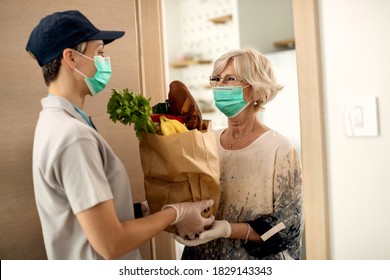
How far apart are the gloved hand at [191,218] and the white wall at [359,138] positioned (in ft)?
1.17

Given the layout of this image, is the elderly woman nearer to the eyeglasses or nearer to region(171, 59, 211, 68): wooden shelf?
the eyeglasses

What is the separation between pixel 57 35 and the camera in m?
0.92

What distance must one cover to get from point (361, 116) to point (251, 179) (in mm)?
347

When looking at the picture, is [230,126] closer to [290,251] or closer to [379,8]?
[290,251]

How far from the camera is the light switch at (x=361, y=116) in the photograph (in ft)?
3.48

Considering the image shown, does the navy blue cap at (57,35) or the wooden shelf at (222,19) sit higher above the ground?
the wooden shelf at (222,19)

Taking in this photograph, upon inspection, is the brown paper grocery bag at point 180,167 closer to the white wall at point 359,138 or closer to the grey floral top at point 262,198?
the grey floral top at point 262,198

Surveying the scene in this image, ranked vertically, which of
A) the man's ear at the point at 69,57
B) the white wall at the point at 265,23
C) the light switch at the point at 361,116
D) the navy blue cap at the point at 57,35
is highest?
the white wall at the point at 265,23

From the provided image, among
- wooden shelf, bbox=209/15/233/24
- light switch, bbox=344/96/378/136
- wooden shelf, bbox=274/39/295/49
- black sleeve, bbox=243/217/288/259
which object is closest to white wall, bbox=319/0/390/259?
light switch, bbox=344/96/378/136

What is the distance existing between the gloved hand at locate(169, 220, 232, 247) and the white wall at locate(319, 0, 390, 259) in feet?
0.96

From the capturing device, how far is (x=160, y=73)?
4.67ft

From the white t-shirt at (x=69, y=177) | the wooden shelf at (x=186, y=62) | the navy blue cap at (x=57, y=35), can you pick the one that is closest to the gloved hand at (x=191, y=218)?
Result: the white t-shirt at (x=69, y=177)

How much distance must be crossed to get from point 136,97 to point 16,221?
0.48m

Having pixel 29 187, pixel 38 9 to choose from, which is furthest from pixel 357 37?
pixel 29 187
